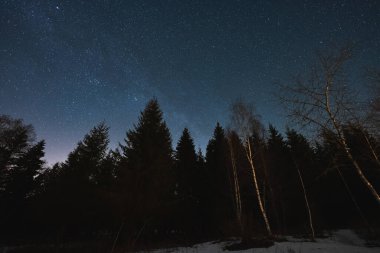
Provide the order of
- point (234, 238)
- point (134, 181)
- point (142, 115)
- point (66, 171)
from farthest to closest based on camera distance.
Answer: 1. point (66, 171)
2. point (142, 115)
3. point (234, 238)
4. point (134, 181)

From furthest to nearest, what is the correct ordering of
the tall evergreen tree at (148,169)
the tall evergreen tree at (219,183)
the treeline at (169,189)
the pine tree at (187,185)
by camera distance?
1. the pine tree at (187,185)
2. the tall evergreen tree at (219,183)
3. the treeline at (169,189)
4. the tall evergreen tree at (148,169)

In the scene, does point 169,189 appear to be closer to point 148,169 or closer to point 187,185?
point 148,169

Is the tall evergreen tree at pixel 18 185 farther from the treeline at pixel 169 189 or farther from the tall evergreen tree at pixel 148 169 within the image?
the tall evergreen tree at pixel 148 169

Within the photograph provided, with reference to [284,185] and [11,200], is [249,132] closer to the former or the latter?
[284,185]

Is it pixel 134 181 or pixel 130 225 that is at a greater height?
pixel 134 181

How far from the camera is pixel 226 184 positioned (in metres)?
26.2

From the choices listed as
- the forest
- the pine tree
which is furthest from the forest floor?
the pine tree

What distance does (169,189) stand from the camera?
61.7 feet

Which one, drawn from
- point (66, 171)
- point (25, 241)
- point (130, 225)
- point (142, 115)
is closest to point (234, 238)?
point (130, 225)

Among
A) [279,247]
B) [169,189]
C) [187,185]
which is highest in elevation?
[187,185]

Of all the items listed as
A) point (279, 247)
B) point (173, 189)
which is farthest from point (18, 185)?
point (279, 247)

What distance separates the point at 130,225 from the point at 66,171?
13022 mm

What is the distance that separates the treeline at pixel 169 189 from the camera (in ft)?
56.1

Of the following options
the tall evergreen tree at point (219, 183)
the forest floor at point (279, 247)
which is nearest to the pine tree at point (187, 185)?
the tall evergreen tree at point (219, 183)
